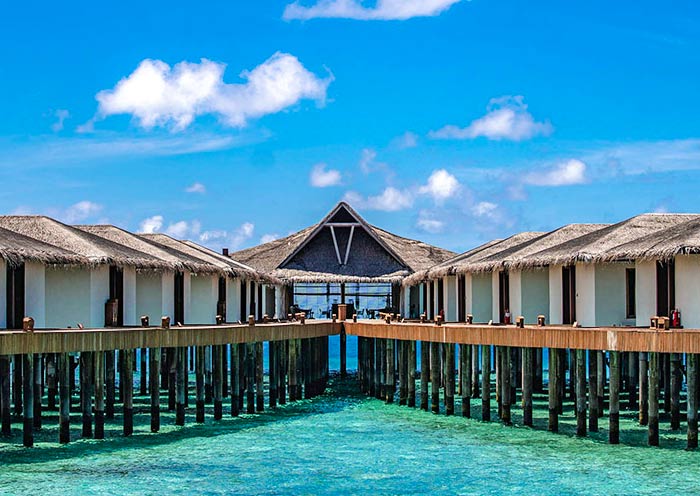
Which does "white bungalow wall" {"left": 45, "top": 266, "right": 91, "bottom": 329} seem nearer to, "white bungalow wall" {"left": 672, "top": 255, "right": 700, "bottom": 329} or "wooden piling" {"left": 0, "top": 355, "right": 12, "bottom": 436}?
"wooden piling" {"left": 0, "top": 355, "right": 12, "bottom": 436}

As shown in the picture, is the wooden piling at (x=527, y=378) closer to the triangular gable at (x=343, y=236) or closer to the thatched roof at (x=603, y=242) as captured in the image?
the thatched roof at (x=603, y=242)

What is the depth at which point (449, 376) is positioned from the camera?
30828mm

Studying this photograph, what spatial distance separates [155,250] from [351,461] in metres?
11.7

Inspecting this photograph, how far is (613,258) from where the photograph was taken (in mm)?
27469

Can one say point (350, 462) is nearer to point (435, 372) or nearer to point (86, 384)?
point (86, 384)

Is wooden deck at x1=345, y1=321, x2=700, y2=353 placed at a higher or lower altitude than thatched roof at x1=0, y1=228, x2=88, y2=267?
lower

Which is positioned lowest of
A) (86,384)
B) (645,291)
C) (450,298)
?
(86,384)

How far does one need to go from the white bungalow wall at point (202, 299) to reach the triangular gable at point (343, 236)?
11646 mm

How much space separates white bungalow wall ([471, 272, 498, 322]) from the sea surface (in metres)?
6.31

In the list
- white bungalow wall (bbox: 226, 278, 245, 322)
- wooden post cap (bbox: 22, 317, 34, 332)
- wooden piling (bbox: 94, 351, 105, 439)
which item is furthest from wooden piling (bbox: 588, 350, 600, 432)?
white bungalow wall (bbox: 226, 278, 245, 322)

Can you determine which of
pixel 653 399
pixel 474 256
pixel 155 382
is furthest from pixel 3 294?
pixel 474 256

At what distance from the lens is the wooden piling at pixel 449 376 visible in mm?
30542

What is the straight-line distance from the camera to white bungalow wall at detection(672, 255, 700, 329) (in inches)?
1013

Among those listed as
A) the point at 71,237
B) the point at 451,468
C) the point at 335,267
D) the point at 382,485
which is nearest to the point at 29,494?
the point at 382,485
